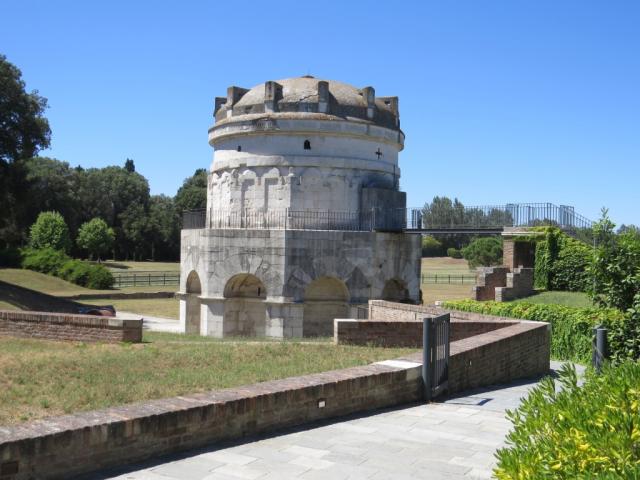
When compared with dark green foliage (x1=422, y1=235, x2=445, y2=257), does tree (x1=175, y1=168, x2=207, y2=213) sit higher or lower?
higher

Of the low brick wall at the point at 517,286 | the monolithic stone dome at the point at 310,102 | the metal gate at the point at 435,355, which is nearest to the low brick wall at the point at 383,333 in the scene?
the metal gate at the point at 435,355

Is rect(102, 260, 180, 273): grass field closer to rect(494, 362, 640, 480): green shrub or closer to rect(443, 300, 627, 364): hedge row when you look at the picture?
rect(443, 300, 627, 364): hedge row

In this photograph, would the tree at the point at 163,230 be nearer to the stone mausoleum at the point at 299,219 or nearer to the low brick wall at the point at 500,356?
the stone mausoleum at the point at 299,219

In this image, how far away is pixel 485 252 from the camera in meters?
72.4

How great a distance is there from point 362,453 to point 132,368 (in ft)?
18.3

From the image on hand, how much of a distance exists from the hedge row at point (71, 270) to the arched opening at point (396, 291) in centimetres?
2964

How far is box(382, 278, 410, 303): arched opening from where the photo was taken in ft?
84.4

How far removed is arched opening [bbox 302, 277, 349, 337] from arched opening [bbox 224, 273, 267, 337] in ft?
5.36

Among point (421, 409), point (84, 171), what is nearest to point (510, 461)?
point (421, 409)

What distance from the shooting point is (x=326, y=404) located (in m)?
8.52

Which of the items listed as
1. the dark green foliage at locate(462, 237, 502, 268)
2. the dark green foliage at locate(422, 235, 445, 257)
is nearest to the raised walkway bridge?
the dark green foliage at locate(462, 237, 502, 268)

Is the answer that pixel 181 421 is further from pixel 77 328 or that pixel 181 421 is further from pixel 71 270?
pixel 71 270

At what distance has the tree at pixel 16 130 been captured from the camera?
1323 inches

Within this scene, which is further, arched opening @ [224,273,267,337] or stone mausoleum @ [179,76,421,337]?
arched opening @ [224,273,267,337]
